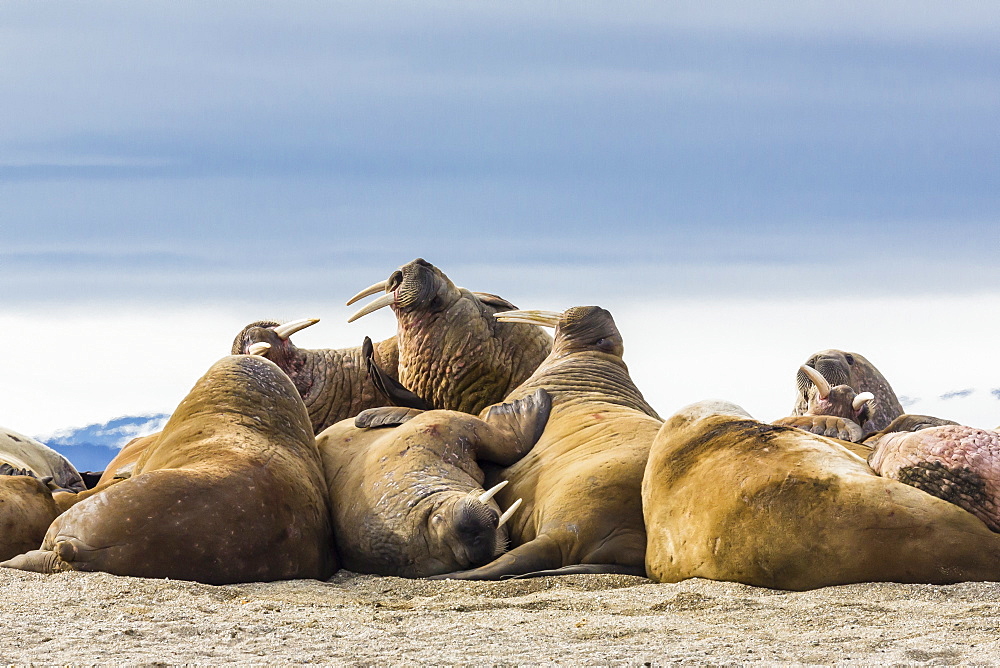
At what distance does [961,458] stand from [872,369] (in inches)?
315

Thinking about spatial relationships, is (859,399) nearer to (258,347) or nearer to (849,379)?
(849,379)

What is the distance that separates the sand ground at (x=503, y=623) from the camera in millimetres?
4184

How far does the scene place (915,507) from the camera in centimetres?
526

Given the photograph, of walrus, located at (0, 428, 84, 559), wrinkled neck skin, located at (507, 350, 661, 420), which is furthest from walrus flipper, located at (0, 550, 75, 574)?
wrinkled neck skin, located at (507, 350, 661, 420)

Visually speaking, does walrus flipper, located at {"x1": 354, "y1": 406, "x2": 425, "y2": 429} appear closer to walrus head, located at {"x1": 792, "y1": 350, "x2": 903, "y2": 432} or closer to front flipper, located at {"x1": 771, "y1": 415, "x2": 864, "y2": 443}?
front flipper, located at {"x1": 771, "y1": 415, "x2": 864, "y2": 443}

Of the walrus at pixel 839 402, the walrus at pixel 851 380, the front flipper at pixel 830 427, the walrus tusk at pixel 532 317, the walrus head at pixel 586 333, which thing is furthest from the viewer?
the walrus at pixel 851 380

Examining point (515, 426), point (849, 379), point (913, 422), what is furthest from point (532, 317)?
point (849, 379)

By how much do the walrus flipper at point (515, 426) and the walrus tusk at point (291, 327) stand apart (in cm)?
357

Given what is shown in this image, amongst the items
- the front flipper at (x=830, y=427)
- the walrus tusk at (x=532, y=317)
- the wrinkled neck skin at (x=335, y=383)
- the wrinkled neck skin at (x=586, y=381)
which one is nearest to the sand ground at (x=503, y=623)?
the wrinkled neck skin at (x=586, y=381)

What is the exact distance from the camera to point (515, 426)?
794 cm

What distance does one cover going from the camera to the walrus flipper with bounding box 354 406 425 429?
8.08 meters

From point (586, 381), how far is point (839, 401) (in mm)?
4033

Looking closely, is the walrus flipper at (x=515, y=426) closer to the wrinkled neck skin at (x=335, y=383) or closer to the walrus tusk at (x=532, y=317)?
the walrus tusk at (x=532, y=317)

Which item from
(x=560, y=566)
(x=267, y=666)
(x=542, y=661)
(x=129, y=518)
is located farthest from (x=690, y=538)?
(x=129, y=518)
